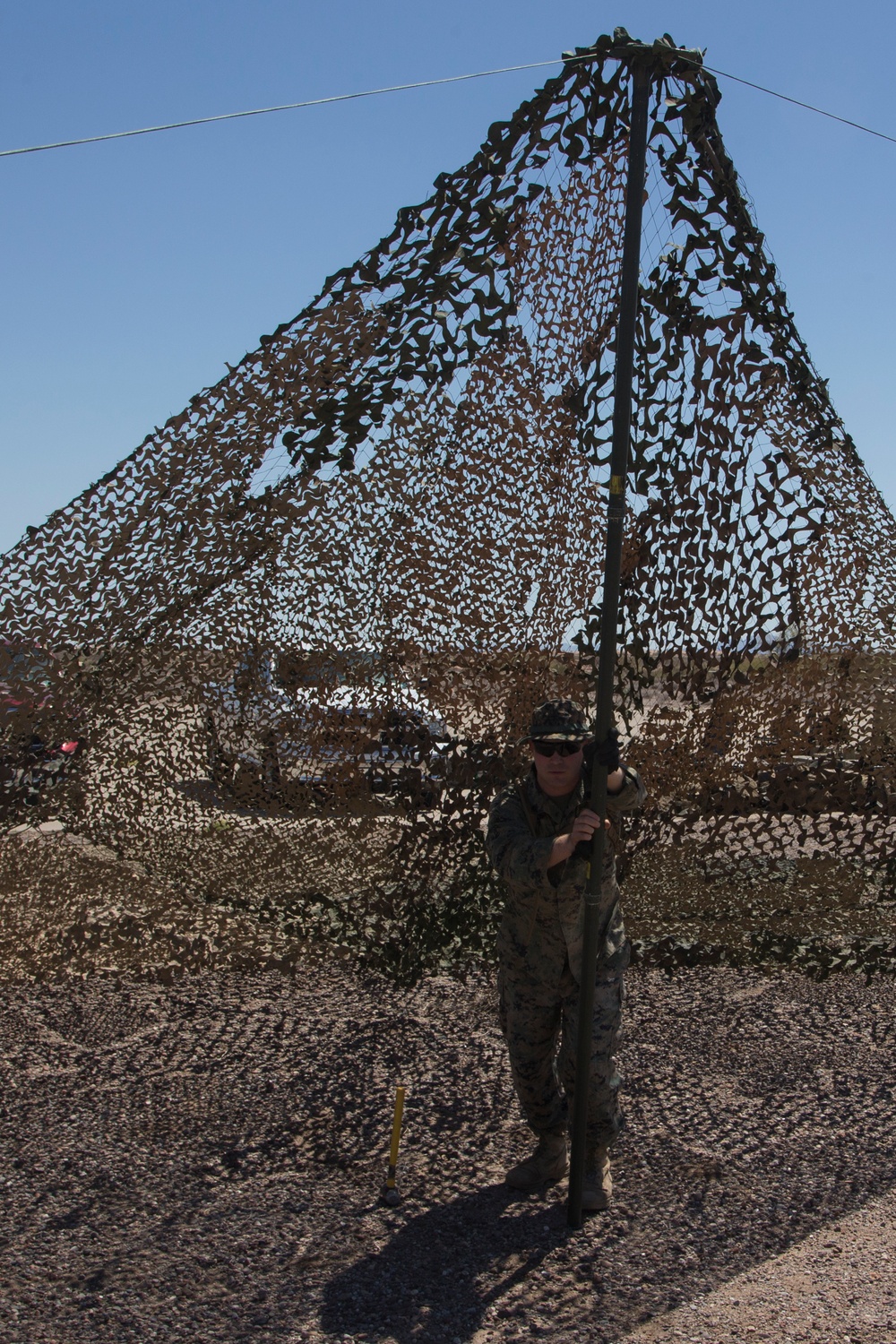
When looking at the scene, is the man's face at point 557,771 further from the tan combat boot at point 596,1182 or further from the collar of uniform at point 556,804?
the tan combat boot at point 596,1182

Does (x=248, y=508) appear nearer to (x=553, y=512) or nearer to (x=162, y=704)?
(x=162, y=704)

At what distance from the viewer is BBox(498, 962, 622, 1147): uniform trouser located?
9.57ft

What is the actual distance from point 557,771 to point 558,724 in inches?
5.1

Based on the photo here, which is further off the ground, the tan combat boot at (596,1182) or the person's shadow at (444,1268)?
the tan combat boot at (596,1182)

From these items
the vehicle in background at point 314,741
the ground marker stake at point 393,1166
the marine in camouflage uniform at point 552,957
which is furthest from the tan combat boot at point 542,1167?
the vehicle in background at point 314,741

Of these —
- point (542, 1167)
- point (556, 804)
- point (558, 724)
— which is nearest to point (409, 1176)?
point (542, 1167)

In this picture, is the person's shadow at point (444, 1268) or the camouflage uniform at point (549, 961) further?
the camouflage uniform at point (549, 961)

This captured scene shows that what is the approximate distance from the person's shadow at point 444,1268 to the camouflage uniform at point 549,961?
0.26 meters

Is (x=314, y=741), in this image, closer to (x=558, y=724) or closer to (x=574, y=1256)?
(x=558, y=724)

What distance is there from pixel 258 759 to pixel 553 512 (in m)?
1.26

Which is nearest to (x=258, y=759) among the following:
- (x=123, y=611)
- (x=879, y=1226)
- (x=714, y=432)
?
(x=123, y=611)

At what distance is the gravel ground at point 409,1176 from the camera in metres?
2.47

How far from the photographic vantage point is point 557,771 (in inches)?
114

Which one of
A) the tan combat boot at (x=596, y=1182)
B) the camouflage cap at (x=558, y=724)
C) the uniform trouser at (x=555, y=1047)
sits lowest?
the tan combat boot at (x=596, y=1182)
